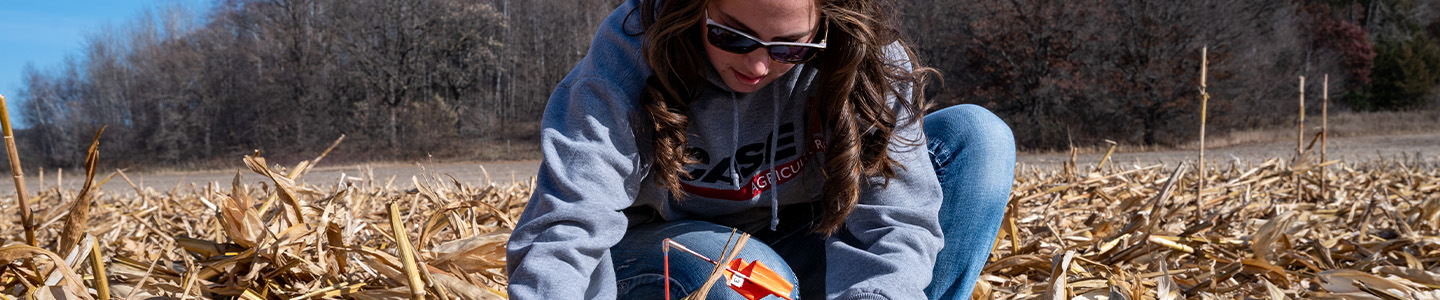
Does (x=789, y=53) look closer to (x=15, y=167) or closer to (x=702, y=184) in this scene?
(x=702, y=184)

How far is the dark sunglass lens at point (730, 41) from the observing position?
1.25m

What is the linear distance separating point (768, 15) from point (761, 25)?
17 millimetres

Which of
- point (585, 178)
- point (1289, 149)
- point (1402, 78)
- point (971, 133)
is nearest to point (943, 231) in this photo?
point (971, 133)

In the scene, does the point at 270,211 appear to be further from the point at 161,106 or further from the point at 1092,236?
the point at 161,106

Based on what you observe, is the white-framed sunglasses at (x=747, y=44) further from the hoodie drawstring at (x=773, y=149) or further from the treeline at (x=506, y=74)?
the treeline at (x=506, y=74)

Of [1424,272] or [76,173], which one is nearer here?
[1424,272]

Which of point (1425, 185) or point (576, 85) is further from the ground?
point (576, 85)

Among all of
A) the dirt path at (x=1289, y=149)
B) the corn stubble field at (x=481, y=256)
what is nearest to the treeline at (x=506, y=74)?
the dirt path at (x=1289, y=149)

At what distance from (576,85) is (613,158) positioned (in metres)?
0.13

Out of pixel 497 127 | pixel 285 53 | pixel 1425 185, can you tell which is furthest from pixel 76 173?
pixel 1425 185

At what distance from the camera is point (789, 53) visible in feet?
4.17

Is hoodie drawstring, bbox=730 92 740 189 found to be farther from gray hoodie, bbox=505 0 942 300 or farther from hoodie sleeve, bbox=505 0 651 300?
hoodie sleeve, bbox=505 0 651 300

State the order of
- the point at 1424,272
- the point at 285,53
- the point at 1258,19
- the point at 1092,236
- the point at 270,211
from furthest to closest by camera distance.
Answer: the point at 285,53 → the point at 1258,19 → the point at 1092,236 → the point at 270,211 → the point at 1424,272

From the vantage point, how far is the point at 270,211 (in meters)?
1.81
